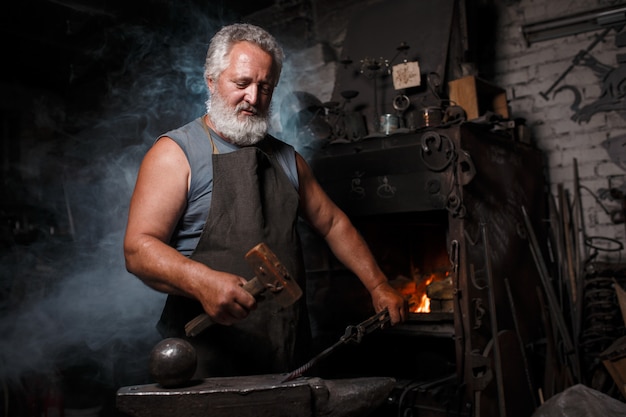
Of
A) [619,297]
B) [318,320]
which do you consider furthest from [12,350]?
[619,297]

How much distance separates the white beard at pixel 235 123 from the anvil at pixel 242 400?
1028mm

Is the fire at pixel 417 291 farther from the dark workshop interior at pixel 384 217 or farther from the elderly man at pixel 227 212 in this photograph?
the elderly man at pixel 227 212

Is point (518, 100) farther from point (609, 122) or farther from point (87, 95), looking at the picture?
point (87, 95)

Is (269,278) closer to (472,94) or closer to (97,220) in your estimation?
(472,94)

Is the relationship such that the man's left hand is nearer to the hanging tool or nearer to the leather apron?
the leather apron

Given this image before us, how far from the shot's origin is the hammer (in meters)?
1.70

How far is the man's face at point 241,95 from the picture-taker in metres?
2.32

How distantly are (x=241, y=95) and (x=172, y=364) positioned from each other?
1142 millimetres

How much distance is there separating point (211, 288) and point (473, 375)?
1.82 metres

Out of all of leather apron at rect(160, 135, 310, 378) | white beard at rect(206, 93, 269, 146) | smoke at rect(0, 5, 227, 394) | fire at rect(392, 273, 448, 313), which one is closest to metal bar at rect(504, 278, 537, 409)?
fire at rect(392, 273, 448, 313)

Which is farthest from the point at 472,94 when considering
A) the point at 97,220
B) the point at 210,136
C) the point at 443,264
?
the point at 97,220

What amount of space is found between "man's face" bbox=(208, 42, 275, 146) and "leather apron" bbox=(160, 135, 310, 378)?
11 cm

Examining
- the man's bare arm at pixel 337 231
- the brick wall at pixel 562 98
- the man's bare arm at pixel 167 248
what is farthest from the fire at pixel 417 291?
the man's bare arm at pixel 167 248

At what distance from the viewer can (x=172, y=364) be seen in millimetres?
1628
